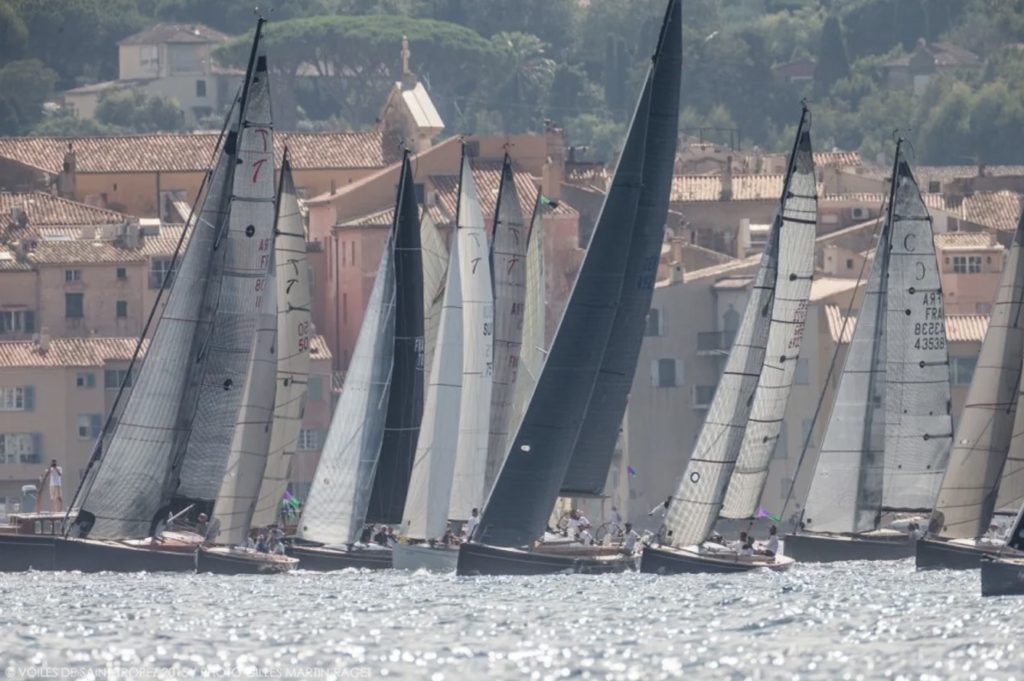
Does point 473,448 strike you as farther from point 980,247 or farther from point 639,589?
point 980,247

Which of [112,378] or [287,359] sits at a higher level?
[287,359]

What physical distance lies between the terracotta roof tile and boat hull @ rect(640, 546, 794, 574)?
47641 millimetres

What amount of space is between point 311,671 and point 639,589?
477 inches

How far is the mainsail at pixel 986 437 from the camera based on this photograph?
4816cm

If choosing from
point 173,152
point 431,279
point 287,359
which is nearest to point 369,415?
point 287,359

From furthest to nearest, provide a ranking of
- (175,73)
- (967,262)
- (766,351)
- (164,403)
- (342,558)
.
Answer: (175,73), (967,262), (342,558), (766,351), (164,403)

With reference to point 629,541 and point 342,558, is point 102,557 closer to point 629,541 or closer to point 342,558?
point 342,558

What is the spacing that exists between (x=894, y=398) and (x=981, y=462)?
17.8 ft

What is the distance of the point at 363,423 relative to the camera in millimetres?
53062

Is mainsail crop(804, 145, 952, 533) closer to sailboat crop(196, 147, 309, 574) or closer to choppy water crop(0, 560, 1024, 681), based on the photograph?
choppy water crop(0, 560, 1024, 681)

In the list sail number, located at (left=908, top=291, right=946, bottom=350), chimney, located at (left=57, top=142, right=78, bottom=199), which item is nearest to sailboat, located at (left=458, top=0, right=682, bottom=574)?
sail number, located at (left=908, top=291, right=946, bottom=350)

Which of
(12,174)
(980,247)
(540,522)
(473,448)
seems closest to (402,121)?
(12,174)

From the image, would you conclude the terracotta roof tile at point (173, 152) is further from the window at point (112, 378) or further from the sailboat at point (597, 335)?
the sailboat at point (597, 335)

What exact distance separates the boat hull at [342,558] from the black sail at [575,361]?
640 centimetres
